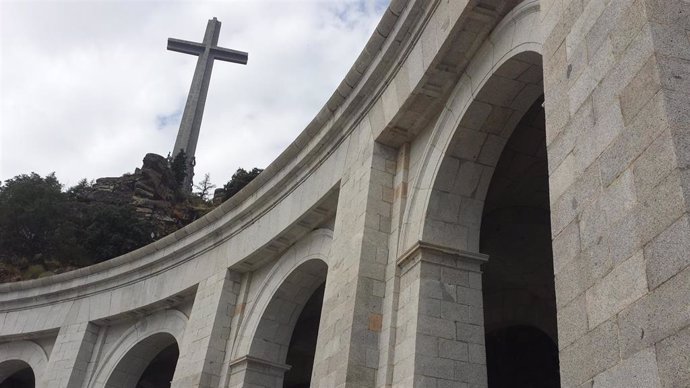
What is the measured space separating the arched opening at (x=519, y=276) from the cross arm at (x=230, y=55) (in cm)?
3311

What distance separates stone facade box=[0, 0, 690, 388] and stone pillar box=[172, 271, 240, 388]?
4 centimetres

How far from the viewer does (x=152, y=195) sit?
3662 centimetres

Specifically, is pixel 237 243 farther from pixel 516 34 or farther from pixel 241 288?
pixel 516 34

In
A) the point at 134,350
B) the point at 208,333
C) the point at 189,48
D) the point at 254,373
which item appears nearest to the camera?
the point at 254,373

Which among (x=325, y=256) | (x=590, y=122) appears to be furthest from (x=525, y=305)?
(x=590, y=122)

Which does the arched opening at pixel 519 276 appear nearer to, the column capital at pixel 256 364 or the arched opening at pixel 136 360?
the column capital at pixel 256 364

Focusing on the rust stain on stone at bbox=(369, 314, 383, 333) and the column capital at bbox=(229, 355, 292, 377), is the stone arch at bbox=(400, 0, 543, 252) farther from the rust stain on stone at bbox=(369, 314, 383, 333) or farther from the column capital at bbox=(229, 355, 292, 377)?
the column capital at bbox=(229, 355, 292, 377)

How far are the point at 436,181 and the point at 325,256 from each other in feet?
11.0

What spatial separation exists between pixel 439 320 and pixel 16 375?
59.9 ft

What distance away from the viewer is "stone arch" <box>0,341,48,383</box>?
18609 millimetres

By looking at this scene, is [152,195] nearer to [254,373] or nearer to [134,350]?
[134,350]

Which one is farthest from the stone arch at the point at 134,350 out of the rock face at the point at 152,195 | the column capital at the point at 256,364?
the rock face at the point at 152,195

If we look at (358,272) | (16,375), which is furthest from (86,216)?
(358,272)

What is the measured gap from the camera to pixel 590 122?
4.80 meters
